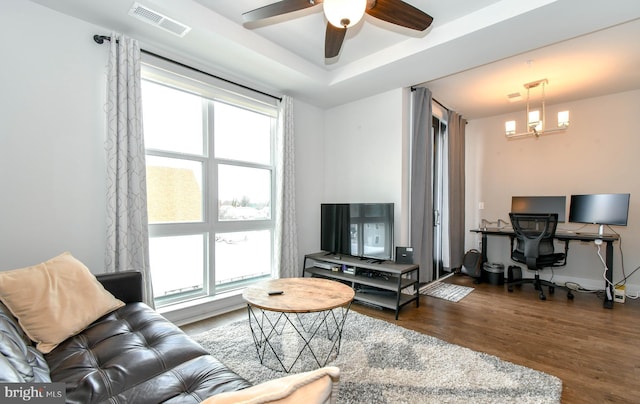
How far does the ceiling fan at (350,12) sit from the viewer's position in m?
1.61

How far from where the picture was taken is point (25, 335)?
1.40m

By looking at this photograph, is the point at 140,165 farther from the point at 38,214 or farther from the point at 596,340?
the point at 596,340

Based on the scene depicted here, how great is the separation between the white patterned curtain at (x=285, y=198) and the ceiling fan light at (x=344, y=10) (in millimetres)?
1961

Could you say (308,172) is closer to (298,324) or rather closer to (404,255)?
(404,255)

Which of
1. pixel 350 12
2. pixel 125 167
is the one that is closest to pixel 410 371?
pixel 350 12

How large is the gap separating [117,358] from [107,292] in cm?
68

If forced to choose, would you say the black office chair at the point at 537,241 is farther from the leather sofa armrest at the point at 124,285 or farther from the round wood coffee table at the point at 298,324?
the leather sofa armrest at the point at 124,285

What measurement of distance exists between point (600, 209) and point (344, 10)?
14.3 feet

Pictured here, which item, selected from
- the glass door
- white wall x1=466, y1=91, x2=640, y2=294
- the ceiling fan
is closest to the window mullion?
the ceiling fan

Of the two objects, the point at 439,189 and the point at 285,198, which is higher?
the point at 439,189

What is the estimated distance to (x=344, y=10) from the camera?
1.61 m

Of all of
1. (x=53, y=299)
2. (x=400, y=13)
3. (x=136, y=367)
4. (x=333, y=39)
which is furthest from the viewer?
(x=333, y=39)

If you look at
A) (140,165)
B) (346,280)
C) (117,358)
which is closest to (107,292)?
(117,358)

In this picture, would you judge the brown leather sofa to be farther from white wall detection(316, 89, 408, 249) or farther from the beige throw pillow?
white wall detection(316, 89, 408, 249)
